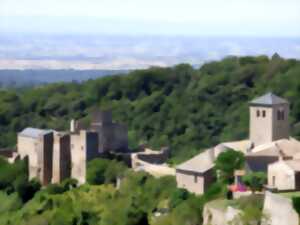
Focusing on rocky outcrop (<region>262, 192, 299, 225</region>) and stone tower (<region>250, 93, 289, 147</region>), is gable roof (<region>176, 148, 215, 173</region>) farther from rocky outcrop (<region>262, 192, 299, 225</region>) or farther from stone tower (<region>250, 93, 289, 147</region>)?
rocky outcrop (<region>262, 192, 299, 225</region>)

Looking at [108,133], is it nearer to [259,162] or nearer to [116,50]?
[259,162]

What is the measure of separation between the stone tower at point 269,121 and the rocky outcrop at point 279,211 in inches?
246

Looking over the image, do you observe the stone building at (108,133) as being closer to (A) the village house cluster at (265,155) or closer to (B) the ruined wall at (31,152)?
(B) the ruined wall at (31,152)

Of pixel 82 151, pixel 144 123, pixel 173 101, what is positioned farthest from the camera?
pixel 173 101

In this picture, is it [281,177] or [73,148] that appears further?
[73,148]

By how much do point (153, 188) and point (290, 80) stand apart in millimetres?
13612

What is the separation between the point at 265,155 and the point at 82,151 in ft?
19.3

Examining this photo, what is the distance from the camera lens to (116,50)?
4747 centimetres

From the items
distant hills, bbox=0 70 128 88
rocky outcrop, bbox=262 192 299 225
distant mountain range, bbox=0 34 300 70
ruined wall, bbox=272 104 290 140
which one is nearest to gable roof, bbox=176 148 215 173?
ruined wall, bbox=272 104 290 140

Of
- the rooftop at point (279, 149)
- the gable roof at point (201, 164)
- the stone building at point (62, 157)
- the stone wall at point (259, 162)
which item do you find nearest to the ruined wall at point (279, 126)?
the rooftop at point (279, 149)

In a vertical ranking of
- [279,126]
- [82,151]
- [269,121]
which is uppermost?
[269,121]

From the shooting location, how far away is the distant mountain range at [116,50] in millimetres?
39094

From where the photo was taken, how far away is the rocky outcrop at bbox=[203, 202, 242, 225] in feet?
49.0

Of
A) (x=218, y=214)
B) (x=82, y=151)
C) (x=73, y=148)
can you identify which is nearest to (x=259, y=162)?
(x=218, y=214)
